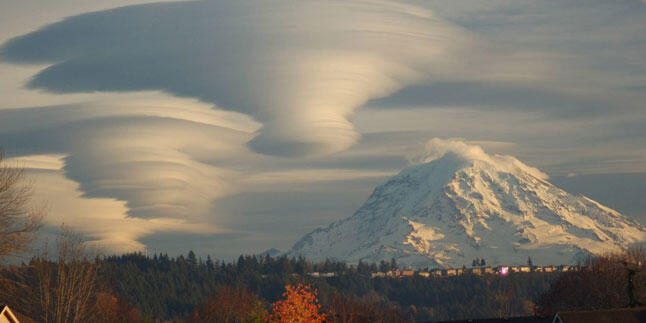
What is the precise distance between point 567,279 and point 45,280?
9230 centimetres

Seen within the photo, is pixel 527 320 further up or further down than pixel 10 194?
further down

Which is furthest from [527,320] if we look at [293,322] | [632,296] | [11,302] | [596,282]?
[11,302]

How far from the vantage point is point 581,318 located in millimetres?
104812

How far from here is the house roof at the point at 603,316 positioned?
4090 inches

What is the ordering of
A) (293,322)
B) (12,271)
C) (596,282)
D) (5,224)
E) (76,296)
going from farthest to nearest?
(596,282) < (76,296) < (293,322) < (5,224) < (12,271)

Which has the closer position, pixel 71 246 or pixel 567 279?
pixel 71 246

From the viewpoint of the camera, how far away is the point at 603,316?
104 m

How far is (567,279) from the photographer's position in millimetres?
178500

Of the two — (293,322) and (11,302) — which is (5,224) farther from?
(11,302)

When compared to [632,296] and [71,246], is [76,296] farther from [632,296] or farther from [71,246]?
[632,296]

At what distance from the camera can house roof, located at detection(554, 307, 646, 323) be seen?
104 meters

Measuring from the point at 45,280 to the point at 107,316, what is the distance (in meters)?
36.4

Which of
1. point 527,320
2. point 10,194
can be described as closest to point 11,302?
point 10,194

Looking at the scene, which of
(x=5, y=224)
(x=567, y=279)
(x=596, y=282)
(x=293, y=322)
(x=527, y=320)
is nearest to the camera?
(x=5, y=224)
